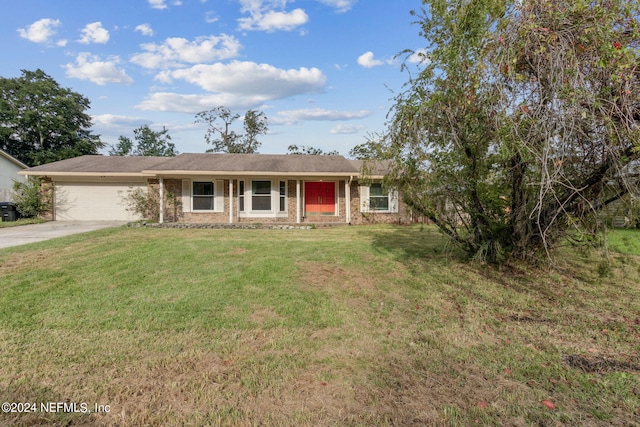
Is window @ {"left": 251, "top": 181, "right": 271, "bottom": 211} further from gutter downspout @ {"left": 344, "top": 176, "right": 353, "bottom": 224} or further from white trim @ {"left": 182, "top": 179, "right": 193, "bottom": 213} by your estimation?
gutter downspout @ {"left": 344, "top": 176, "right": 353, "bottom": 224}

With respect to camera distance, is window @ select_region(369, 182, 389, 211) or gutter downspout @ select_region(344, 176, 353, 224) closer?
gutter downspout @ select_region(344, 176, 353, 224)

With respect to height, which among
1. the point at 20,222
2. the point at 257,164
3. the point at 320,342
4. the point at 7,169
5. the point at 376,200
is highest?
the point at 7,169

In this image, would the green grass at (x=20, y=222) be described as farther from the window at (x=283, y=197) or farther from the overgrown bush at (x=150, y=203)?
the window at (x=283, y=197)

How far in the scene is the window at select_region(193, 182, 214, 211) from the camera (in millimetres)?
14867

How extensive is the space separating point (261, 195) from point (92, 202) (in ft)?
26.9

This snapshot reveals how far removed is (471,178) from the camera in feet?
17.3

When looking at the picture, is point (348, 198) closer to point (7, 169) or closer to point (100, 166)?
point (100, 166)

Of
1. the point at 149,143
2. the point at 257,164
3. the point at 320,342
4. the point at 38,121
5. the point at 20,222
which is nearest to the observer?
the point at 320,342

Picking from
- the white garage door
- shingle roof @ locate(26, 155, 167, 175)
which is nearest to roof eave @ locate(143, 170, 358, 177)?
shingle roof @ locate(26, 155, 167, 175)

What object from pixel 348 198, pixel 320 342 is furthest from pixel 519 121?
pixel 348 198

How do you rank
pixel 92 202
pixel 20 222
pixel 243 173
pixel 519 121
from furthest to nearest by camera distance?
pixel 92 202 < pixel 243 173 < pixel 20 222 < pixel 519 121

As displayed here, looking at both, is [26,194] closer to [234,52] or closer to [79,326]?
[234,52]

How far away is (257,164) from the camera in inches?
601

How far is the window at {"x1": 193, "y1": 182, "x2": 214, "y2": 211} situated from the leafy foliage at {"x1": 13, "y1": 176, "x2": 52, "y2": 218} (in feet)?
22.8
